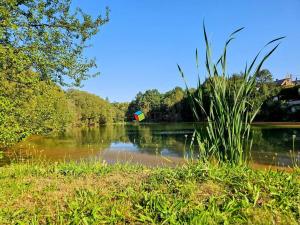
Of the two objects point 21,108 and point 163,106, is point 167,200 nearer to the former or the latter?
point 21,108

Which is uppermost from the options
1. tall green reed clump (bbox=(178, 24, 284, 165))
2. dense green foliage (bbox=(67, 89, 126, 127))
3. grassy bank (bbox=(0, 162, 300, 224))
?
dense green foliage (bbox=(67, 89, 126, 127))

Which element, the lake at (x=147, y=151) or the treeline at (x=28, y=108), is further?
the lake at (x=147, y=151)

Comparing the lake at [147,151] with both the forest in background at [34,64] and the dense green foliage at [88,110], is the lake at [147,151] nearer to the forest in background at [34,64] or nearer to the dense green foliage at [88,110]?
the forest in background at [34,64]

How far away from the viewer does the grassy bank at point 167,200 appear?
9.16 ft

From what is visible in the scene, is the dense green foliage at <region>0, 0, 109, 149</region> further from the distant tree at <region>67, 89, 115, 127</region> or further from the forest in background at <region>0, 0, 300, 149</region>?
the distant tree at <region>67, 89, 115, 127</region>

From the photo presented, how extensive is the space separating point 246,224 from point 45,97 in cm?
944

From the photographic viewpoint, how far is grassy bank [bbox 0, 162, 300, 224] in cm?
279

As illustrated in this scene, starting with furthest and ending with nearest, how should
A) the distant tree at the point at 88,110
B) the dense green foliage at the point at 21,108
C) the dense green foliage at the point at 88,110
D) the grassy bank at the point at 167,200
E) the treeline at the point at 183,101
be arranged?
the distant tree at the point at 88,110, the dense green foliage at the point at 88,110, the dense green foliage at the point at 21,108, the treeline at the point at 183,101, the grassy bank at the point at 167,200

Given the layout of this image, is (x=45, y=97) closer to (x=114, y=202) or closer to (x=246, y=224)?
(x=114, y=202)

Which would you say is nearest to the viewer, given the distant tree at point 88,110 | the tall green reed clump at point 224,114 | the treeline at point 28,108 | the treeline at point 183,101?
the tall green reed clump at point 224,114

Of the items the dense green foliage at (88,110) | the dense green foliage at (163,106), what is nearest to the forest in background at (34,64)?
the dense green foliage at (163,106)

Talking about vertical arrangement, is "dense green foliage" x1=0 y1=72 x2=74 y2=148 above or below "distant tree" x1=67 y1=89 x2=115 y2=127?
below

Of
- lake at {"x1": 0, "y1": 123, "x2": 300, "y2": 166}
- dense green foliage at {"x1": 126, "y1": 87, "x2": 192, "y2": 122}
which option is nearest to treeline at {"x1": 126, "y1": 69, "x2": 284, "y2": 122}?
dense green foliage at {"x1": 126, "y1": 87, "x2": 192, "y2": 122}

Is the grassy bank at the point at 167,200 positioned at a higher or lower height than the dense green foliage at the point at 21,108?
lower
